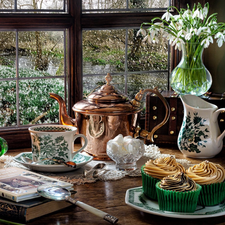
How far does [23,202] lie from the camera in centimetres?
95

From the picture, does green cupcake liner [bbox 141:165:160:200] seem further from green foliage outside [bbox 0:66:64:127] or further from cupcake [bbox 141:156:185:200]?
green foliage outside [bbox 0:66:64:127]

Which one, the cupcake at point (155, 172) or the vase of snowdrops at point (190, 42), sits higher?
the vase of snowdrops at point (190, 42)

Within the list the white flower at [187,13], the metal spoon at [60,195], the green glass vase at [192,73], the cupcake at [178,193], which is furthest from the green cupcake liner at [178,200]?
the white flower at [187,13]

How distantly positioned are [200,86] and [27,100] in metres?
0.73

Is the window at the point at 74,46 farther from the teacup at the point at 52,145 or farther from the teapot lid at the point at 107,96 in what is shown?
the teacup at the point at 52,145

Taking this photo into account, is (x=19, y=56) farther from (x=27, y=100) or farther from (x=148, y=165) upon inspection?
(x=148, y=165)

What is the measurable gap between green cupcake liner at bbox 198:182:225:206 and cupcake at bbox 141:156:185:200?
0.09 m

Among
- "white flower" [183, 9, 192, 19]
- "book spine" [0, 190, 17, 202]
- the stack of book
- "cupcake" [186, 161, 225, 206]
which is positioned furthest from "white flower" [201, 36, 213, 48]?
"book spine" [0, 190, 17, 202]

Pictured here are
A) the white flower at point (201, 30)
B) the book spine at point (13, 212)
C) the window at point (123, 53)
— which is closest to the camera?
the book spine at point (13, 212)

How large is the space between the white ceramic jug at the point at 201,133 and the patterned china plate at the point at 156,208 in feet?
1.62

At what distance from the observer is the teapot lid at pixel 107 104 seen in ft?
4.68

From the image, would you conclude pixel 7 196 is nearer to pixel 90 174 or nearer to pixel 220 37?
pixel 90 174

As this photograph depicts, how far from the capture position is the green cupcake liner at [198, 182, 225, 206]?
99 centimetres

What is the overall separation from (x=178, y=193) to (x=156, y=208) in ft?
0.30
